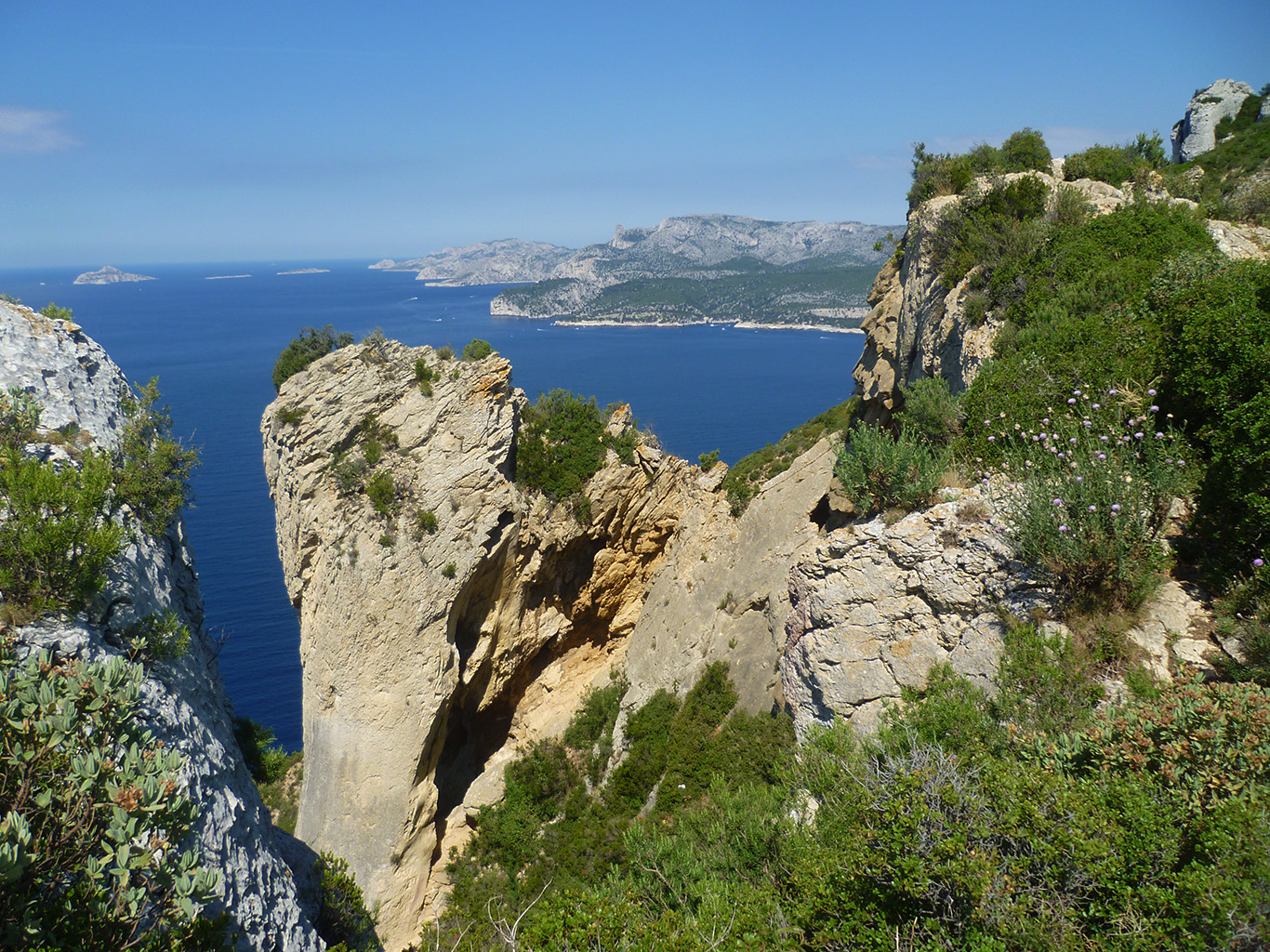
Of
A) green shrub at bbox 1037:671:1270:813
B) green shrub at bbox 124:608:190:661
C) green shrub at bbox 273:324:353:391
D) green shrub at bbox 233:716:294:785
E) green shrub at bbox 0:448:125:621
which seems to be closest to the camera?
green shrub at bbox 1037:671:1270:813

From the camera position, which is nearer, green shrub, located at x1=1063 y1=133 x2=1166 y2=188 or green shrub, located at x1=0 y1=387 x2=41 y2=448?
green shrub, located at x1=0 y1=387 x2=41 y2=448

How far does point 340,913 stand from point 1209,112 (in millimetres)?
69041

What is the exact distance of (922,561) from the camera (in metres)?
9.23

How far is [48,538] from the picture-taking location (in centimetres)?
683

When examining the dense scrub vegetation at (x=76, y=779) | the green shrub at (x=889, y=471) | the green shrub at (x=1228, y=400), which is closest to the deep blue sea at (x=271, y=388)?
the dense scrub vegetation at (x=76, y=779)

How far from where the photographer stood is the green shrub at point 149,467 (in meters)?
9.02

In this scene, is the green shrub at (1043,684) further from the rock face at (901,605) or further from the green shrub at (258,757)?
the green shrub at (258,757)

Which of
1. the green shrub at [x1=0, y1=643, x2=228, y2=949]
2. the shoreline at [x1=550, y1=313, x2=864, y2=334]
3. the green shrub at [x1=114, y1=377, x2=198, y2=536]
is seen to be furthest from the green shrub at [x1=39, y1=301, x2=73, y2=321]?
the shoreline at [x1=550, y1=313, x2=864, y2=334]

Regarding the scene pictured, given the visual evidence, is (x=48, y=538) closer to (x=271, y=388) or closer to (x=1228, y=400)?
(x=1228, y=400)

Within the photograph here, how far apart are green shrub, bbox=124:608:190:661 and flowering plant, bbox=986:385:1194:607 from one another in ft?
34.3

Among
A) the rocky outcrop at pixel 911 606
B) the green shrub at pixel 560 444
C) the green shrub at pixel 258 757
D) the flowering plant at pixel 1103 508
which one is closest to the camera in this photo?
the flowering plant at pixel 1103 508

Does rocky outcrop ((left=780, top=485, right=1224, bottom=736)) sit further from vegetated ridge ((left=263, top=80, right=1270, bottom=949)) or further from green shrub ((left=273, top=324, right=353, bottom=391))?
green shrub ((left=273, top=324, right=353, bottom=391))

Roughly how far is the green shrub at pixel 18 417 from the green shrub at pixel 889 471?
12039 millimetres

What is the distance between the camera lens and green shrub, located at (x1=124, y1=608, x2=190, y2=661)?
743cm
